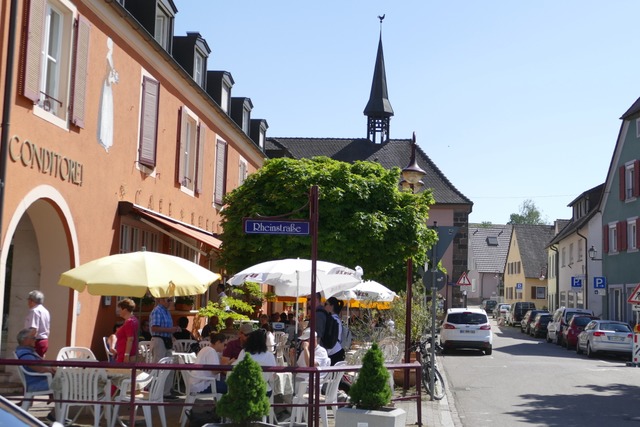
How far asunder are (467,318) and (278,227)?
21.0 m

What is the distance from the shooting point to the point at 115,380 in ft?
34.8

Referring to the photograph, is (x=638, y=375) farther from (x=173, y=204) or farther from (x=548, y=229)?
(x=548, y=229)

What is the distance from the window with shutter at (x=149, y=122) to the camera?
18.3 metres

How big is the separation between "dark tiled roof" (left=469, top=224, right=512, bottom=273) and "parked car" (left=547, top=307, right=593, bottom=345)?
52.6 meters

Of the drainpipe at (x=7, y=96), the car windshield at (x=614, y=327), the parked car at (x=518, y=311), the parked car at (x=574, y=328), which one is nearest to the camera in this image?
the drainpipe at (x=7, y=96)

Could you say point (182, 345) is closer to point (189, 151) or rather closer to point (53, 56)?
point (53, 56)

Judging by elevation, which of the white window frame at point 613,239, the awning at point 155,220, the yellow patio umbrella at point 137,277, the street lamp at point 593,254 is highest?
the white window frame at point 613,239

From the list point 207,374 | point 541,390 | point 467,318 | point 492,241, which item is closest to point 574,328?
point 467,318

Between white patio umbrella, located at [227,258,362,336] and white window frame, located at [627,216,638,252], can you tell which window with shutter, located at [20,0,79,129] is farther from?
white window frame, located at [627,216,638,252]

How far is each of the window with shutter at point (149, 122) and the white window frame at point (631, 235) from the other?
27.3 m

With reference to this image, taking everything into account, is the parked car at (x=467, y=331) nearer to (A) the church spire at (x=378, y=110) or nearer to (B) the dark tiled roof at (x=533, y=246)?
(A) the church spire at (x=378, y=110)

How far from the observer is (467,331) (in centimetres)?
2916

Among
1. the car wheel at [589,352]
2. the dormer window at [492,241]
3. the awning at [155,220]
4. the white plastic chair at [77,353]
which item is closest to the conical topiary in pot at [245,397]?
the white plastic chair at [77,353]

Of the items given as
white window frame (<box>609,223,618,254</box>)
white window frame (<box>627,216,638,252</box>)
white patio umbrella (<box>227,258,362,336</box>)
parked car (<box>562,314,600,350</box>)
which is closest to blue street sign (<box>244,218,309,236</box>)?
white patio umbrella (<box>227,258,362,336</box>)
